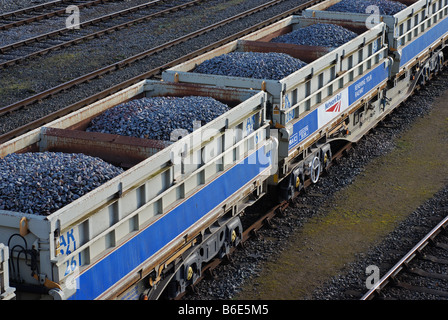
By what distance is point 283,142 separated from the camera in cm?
1252

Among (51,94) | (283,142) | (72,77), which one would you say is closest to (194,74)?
(283,142)

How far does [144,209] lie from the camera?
9.17 metres

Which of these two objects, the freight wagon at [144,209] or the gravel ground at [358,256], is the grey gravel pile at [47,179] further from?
the gravel ground at [358,256]

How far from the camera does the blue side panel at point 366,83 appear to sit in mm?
15245

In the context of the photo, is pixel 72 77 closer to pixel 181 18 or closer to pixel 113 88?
pixel 113 88

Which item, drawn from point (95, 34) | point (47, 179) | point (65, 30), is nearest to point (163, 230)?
point (47, 179)

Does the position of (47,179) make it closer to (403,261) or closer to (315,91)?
(403,261)

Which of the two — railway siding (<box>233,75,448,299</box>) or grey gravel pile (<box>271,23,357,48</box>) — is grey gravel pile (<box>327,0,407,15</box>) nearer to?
grey gravel pile (<box>271,23,357,48</box>)

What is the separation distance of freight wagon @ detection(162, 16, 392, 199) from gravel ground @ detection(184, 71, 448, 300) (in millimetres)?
362

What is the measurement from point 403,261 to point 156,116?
14.4 feet

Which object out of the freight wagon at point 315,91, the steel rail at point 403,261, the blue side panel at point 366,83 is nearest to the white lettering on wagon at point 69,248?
the steel rail at point 403,261

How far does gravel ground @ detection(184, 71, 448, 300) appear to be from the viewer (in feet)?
36.5

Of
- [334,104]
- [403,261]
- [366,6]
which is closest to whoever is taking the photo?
[403,261]

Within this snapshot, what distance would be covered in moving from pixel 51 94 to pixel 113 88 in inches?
62.9
